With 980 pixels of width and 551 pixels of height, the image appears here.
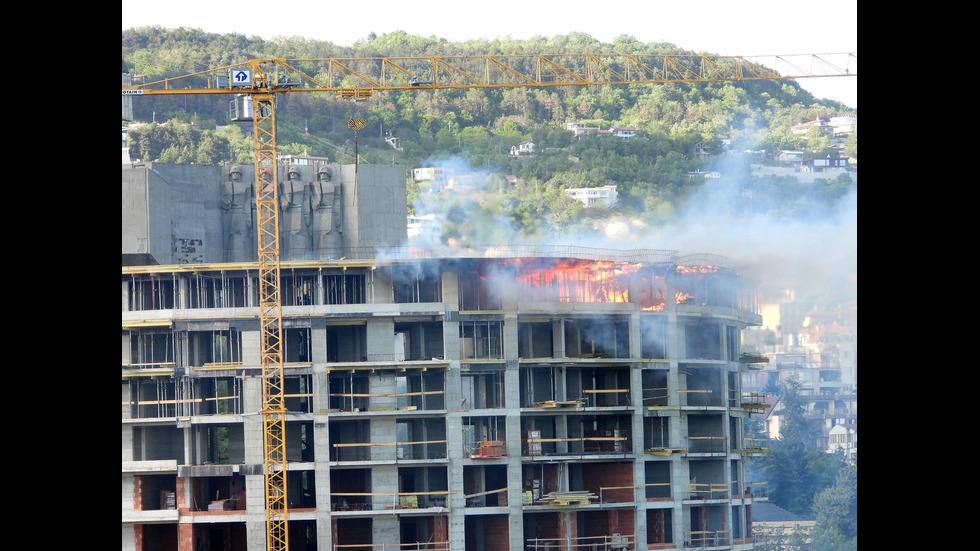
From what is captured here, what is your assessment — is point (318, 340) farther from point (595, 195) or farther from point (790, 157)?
point (790, 157)

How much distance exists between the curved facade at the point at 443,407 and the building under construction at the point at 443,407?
5.3 inches

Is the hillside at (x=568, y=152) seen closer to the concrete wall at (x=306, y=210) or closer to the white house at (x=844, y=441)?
the white house at (x=844, y=441)

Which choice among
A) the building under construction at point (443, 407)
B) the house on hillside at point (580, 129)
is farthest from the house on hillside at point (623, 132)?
the building under construction at point (443, 407)

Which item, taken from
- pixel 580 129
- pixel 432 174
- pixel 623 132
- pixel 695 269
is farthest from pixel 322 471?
pixel 580 129

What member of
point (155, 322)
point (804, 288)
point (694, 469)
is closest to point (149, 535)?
point (155, 322)

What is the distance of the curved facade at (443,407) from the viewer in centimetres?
8488

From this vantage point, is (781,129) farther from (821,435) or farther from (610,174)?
(821,435)

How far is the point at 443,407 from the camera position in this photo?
8675cm

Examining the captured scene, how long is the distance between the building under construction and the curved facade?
0.13 metres

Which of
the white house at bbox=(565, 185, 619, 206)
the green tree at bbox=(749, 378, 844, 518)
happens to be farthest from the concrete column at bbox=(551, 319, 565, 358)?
the white house at bbox=(565, 185, 619, 206)

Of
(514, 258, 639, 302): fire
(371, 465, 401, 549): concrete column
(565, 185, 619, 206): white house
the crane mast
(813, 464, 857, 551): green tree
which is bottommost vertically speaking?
(813, 464, 857, 551): green tree

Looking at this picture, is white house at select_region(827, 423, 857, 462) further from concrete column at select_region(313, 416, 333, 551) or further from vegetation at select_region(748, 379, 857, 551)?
concrete column at select_region(313, 416, 333, 551)

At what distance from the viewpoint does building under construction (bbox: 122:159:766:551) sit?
84.9m
